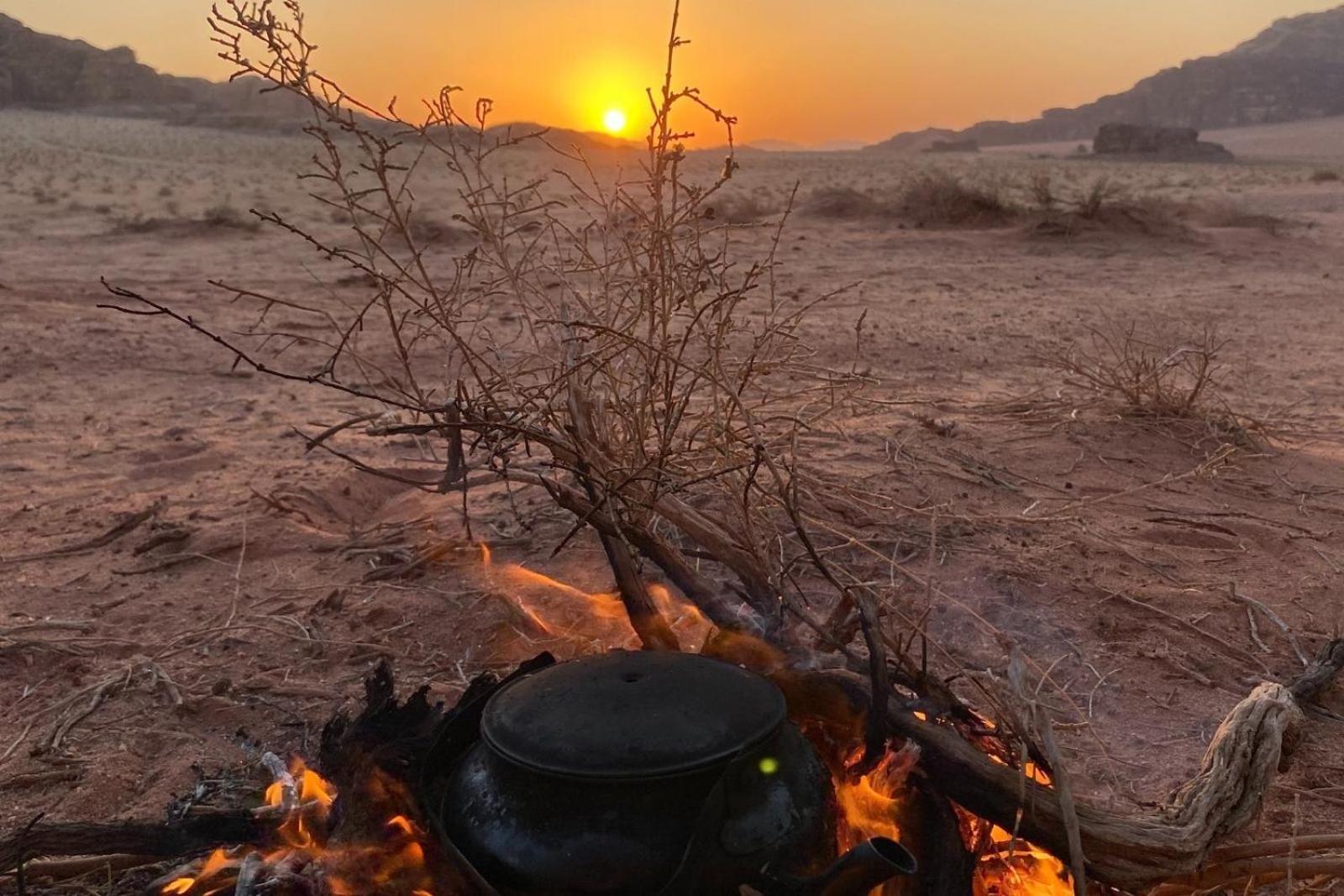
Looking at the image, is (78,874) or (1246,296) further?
(1246,296)

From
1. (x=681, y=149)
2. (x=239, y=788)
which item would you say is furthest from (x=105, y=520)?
(x=681, y=149)

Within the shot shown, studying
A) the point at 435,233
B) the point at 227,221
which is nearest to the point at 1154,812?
the point at 435,233

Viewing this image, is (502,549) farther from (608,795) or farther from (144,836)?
(608,795)

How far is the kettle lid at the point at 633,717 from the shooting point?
5.05ft

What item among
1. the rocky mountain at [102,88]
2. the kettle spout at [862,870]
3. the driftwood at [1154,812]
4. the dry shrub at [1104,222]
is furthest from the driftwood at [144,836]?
the rocky mountain at [102,88]

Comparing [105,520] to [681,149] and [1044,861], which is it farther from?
[1044,861]

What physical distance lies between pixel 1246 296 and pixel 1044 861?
9.23 meters

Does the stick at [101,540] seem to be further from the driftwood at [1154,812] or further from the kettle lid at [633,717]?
the driftwood at [1154,812]

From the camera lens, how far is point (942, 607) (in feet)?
10.9

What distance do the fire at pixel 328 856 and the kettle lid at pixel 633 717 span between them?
27cm

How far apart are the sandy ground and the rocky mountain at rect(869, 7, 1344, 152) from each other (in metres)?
99.3

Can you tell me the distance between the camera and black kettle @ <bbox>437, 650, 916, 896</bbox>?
1.53 m

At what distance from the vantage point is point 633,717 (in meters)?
1.61

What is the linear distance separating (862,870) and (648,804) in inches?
13.5
